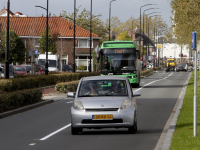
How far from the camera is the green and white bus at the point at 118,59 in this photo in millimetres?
39531

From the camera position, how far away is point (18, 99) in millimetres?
22656

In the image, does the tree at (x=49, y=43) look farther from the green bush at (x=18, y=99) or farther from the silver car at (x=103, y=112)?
the silver car at (x=103, y=112)

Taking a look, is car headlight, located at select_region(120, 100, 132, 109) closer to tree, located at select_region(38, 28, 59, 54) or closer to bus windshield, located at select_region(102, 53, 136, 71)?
bus windshield, located at select_region(102, 53, 136, 71)

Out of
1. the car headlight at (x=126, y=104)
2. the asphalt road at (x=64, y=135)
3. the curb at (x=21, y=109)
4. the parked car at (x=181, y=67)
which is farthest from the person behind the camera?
the parked car at (x=181, y=67)

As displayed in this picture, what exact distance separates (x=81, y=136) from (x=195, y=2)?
1794 centimetres

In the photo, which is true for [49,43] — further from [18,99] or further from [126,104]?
[126,104]

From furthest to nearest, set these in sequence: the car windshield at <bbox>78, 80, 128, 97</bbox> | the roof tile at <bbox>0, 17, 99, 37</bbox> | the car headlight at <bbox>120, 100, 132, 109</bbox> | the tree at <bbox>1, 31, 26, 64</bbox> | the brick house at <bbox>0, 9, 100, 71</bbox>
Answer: the roof tile at <bbox>0, 17, 99, 37</bbox> → the brick house at <bbox>0, 9, 100, 71</bbox> → the tree at <bbox>1, 31, 26, 64</bbox> → the car windshield at <bbox>78, 80, 128, 97</bbox> → the car headlight at <bbox>120, 100, 132, 109</bbox>

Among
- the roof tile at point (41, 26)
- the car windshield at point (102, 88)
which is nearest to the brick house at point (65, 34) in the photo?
the roof tile at point (41, 26)

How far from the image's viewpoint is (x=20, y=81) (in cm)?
3450

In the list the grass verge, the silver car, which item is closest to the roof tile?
the grass verge

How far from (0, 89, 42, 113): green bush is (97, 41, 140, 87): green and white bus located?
1367cm

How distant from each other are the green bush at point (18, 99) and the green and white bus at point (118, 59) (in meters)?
13.7

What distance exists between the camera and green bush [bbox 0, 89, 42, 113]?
817 inches

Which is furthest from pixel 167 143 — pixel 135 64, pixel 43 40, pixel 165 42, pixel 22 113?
pixel 165 42
